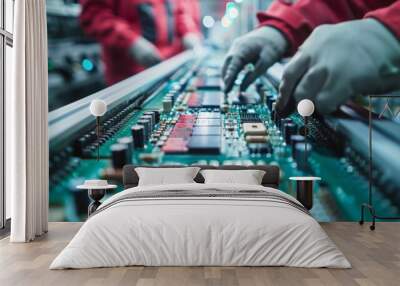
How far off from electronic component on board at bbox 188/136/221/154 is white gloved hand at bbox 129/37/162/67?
1.22m

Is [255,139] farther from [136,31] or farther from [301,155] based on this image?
[136,31]

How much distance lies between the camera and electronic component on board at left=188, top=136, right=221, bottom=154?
26.0 ft

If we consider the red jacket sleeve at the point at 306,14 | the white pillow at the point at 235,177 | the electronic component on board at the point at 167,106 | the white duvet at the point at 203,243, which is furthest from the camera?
the electronic component on board at the point at 167,106

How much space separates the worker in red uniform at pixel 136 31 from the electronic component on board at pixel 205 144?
4.09 feet

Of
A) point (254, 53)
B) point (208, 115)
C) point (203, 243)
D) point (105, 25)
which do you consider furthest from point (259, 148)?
point (203, 243)

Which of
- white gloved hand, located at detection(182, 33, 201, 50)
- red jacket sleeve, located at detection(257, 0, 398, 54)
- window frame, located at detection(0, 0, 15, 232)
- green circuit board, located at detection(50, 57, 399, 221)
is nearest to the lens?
window frame, located at detection(0, 0, 15, 232)

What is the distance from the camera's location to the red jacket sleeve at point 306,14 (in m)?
8.05

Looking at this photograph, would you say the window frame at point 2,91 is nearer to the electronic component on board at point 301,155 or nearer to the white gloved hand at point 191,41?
the white gloved hand at point 191,41

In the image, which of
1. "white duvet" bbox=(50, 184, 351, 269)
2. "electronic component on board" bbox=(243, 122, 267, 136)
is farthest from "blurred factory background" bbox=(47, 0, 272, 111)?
"white duvet" bbox=(50, 184, 351, 269)

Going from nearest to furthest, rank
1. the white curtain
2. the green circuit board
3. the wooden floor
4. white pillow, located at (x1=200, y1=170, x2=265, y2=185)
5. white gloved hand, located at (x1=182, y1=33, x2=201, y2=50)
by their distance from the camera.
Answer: the wooden floor → the white curtain → white pillow, located at (x1=200, y1=170, x2=265, y2=185) → the green circuit board → white gloved hand, located at (x1=182, y1=33, x2=201, y2=50)

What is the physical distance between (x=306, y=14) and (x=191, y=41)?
5.22ft

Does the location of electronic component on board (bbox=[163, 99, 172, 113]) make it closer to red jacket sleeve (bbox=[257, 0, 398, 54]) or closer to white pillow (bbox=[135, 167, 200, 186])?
white pillow (bbox=[135, 167, 200, 186])

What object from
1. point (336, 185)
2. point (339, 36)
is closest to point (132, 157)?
point (336, 185)

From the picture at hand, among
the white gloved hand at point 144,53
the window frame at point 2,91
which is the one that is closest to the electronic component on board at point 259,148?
the white gloved hand at point 144,53
